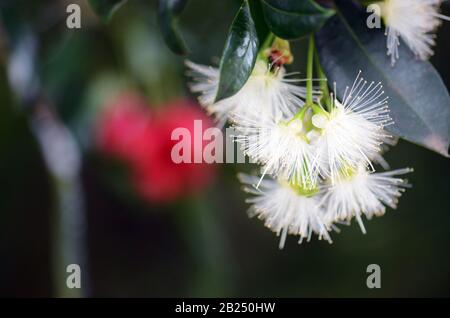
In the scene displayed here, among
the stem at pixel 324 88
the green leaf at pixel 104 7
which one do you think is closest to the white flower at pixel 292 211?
the stem at pixel 324 88

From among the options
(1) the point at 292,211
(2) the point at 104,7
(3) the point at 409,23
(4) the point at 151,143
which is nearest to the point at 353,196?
(1) the point at 292,211

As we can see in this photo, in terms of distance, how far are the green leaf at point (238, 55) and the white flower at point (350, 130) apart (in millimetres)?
97

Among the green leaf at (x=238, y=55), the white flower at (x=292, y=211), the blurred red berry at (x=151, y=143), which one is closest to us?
the green leaf at (x=238, y=55)

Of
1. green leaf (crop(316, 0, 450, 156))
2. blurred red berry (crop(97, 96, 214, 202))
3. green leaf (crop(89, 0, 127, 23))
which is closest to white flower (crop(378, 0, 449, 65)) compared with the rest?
green leaf (crop(316, 0, 450, 156))

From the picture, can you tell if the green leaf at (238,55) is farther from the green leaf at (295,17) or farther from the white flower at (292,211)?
the white flower at (292,211)

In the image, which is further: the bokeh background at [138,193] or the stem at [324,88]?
the bokeh background at [138,193]

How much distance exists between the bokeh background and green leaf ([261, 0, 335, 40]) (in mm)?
386

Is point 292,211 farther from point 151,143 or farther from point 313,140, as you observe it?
point 151,143

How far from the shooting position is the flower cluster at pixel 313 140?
706 millimetres

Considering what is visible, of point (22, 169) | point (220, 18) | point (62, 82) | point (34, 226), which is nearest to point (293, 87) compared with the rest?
point (220, 18)

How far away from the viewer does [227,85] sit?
2.15 feet
